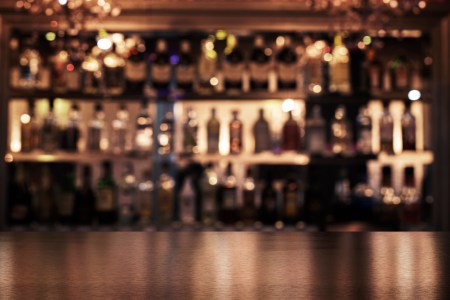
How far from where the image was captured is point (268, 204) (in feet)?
11.5

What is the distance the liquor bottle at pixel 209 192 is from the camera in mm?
3436

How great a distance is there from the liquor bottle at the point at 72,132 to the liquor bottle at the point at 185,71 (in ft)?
1.51

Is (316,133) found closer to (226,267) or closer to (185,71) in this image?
(185,71)

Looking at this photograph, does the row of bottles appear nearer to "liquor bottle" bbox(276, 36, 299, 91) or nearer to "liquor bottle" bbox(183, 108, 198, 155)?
"liquor bottle" bbox(276, 36, 299, 91)

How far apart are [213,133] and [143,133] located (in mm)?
296

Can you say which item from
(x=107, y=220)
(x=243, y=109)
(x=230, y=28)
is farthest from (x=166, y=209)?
(x=230, y=28)

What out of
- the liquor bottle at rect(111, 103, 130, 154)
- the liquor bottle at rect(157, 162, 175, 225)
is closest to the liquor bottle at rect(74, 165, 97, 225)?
the liquor bottle at rect(111, 103, 130, 154)

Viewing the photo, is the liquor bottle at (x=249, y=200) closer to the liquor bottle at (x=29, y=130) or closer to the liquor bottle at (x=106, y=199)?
the liquor bottle at (x=106, y=199)

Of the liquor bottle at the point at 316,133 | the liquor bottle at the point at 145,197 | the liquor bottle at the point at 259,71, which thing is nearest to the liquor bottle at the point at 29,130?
the liquor bottle at the point at 145,197

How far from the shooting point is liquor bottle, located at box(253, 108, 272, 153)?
341cm

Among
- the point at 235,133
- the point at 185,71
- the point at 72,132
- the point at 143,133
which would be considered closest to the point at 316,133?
the point at 235,133

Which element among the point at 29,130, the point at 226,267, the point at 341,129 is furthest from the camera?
the point at 341,129

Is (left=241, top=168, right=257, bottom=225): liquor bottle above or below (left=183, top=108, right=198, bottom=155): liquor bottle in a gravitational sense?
below

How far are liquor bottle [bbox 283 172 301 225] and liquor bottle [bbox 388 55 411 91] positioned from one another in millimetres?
586
